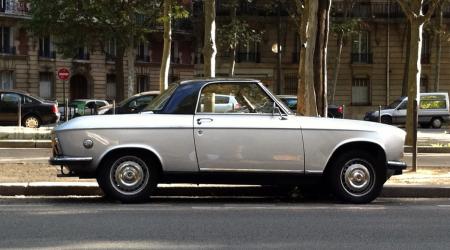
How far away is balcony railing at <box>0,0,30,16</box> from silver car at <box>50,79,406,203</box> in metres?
43.2

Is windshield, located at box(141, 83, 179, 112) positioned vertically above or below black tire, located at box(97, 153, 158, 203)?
above

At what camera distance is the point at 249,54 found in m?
51.0

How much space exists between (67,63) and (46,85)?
243 cm

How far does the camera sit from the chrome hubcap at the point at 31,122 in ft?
85.5

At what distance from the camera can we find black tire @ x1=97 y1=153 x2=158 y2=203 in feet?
28.3

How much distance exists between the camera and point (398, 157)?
29.6 feet

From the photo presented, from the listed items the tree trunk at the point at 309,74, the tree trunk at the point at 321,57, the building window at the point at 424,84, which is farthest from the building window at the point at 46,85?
the tree trunk at the point at 309,74

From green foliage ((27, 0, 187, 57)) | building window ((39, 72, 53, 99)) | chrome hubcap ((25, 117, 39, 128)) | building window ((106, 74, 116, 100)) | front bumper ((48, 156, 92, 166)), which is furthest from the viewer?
building window ((106, 74, 116, 100))

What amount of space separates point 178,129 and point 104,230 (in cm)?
204

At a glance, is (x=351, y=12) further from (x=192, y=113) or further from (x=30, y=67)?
(x=192, y=113)

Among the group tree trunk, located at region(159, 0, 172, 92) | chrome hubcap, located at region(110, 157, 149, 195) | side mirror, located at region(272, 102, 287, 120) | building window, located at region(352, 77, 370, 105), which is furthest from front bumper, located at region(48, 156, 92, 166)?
building window, located at region(352, 77, 370, 105)

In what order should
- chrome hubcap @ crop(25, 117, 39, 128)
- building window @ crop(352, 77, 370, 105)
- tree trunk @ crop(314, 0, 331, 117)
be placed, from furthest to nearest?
building window @ crop(352, 77, 370, 105)
chrome hubcap @ crop(25, 117, 39, 128)
tree trunk @ crop(314, 0, 331, 117)

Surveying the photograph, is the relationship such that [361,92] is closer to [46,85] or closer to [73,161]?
[46,85]

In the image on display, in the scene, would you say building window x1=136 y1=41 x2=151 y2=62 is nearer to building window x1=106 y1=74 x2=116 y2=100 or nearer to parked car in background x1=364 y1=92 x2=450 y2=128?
building window x1=106 y1=74 x2=116 y2=100
